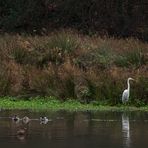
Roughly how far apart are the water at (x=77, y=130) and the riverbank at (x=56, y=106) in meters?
1.25

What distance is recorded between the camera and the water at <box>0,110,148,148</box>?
16625 millimetres

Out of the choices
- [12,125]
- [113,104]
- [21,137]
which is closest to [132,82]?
[113,104]

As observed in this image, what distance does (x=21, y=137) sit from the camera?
1750 centimetres

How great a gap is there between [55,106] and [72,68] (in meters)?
2.59

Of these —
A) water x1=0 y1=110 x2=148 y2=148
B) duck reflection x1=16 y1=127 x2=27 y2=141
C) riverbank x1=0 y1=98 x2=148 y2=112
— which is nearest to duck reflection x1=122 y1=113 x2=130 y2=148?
water x1=0 y1=110 x2=148 y2=148

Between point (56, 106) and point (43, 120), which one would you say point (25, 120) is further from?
point (56, 106)

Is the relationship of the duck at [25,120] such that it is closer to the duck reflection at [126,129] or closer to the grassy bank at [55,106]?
the duck reflection at [126,129]

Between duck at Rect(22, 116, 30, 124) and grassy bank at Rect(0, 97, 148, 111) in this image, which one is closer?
duck at Rect(22, 116, 30, 124)

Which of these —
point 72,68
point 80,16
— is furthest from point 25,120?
point 80,16

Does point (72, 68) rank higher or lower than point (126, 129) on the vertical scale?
higher

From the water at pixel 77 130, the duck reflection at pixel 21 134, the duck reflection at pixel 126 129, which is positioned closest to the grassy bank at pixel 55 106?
the water at pixel 77 130

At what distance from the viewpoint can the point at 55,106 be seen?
2525cm

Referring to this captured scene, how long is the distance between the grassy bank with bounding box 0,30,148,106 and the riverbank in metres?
0.50

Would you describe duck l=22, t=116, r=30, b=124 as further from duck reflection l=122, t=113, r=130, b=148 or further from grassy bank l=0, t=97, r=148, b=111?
grassy bank l=0, t=97, r=148, b=111
